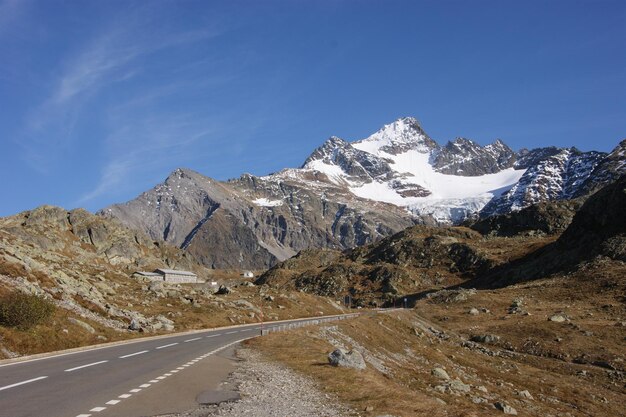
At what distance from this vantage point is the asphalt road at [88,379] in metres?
15.0

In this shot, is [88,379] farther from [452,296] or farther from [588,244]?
[588,244]

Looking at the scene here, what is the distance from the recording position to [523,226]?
625 feet

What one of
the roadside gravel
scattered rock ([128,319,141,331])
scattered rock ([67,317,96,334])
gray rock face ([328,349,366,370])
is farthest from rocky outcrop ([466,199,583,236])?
the roadside gravel

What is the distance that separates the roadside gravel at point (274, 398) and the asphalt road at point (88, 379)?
7.49 feet

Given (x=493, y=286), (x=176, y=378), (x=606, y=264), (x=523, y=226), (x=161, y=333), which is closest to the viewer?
(x=176, y=378)

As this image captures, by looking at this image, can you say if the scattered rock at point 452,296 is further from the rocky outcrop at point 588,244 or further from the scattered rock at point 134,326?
the scattered rock at point 134,326

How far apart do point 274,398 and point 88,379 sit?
26.7 feet

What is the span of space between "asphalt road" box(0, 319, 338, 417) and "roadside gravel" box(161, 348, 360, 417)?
2281 mm

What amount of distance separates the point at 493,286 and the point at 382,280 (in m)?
38.9

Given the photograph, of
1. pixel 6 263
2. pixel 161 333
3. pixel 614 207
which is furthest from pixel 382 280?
pixel 6 263

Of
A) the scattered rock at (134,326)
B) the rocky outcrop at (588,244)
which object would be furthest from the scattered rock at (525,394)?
the rocky outcrop at (588,244)

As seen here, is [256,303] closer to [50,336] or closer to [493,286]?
[50,336]

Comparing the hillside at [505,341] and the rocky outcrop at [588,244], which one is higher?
the rocky outcrop at [588,244]

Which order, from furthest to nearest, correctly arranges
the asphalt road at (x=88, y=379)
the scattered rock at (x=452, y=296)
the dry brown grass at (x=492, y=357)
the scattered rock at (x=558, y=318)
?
the scattered rock at (x=452, y=296) < the scattered rock at (x=558, y=318) < the dry brown grass at (x=492, y=357) < the asphalt road at (x=88, y=379)
